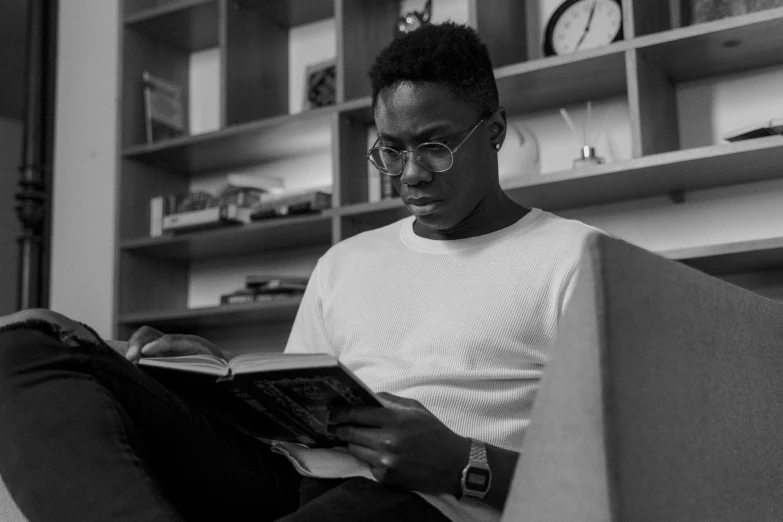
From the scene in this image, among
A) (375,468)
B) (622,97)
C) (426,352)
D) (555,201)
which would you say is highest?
(622,97)

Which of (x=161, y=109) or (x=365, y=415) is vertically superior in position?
(x=161, y=109)

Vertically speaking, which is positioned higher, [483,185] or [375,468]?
[483,185]

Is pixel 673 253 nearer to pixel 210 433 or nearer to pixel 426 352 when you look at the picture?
pixel 426 352

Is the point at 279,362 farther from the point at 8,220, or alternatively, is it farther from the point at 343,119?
the point at 8,220

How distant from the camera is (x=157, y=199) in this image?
304 cm

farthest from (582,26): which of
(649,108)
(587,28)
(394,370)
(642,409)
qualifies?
(642,409)

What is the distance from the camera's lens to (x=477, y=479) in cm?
102

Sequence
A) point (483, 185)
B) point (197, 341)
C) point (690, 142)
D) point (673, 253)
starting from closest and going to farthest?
point (197, 341)
point (483, 185)
point (673, 253)
point (690, 142)

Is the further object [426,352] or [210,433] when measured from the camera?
[426,352]

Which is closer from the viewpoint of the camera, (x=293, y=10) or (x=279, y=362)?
(x=279, y=362)

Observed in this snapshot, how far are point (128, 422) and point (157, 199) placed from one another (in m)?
2.13

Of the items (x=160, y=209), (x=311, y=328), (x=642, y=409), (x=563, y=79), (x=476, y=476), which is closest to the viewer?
(x=642, y=409)

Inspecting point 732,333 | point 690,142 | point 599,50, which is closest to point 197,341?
point 732,333

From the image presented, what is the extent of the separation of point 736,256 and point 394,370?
1113mm
